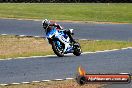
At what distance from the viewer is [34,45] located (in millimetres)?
21172

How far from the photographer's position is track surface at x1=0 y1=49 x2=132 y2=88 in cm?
1349

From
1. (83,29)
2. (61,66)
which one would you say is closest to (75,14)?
(83,29)

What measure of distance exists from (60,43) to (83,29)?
1014cm

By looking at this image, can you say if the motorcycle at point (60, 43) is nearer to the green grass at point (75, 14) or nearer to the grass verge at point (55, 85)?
the grass verge at point (55, 85)

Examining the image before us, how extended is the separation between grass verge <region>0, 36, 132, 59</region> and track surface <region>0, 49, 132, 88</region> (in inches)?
79.7

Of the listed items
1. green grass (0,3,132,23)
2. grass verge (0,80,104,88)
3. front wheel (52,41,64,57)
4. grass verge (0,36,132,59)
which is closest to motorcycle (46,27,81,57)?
front wheel (52,41,64,57)

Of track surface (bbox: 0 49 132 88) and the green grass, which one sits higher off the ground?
track surface (bbox: 0 49 132 88)

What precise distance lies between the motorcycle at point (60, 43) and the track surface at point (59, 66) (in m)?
0.25

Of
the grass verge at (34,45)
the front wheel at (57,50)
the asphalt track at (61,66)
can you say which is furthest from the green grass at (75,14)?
the front wheel at (57,50)

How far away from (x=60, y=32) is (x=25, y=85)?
197 inches

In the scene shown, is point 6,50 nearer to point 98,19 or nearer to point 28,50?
point 28,50

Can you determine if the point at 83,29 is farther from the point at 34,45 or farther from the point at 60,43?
the point at 60,43

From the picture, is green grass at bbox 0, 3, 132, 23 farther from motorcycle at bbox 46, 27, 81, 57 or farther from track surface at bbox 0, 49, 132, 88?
track surface at bbox 0, 49, 132, 88

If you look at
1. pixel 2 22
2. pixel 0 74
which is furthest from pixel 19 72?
pixel 2 22
